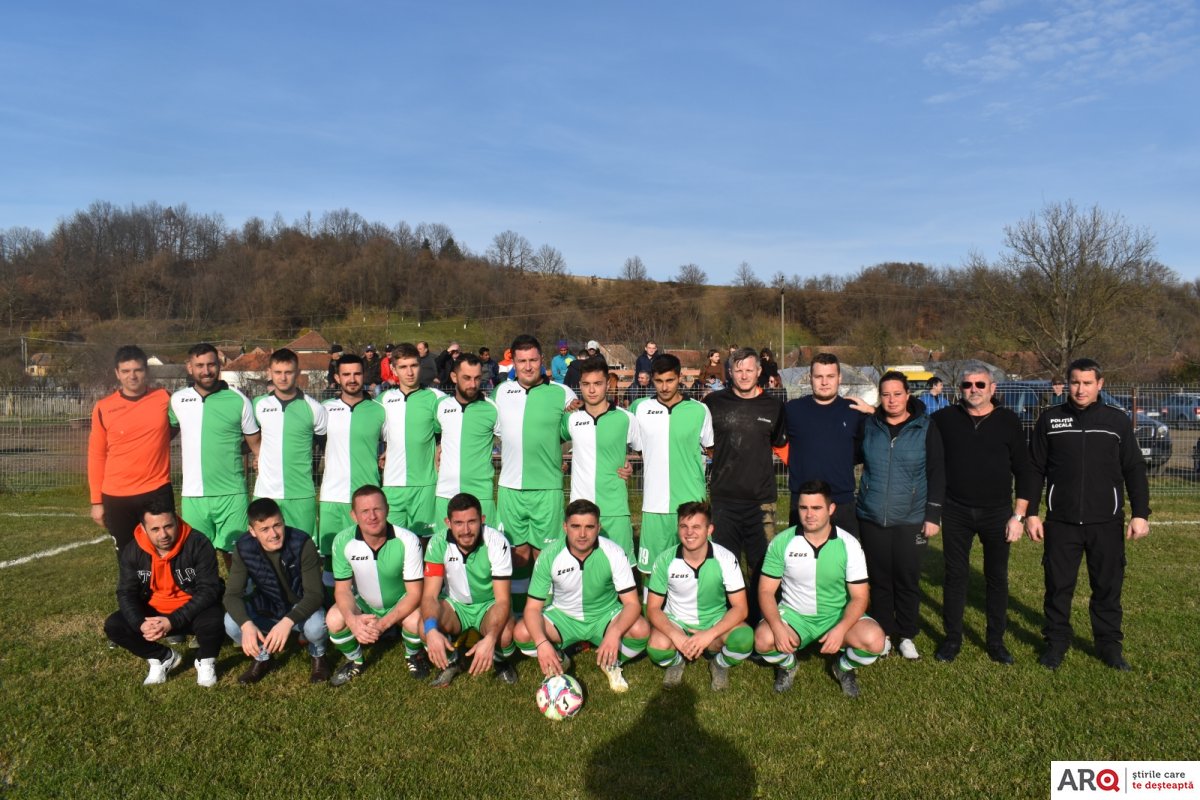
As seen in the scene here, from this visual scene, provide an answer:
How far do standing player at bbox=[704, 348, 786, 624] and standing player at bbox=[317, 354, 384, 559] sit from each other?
2618 millimetres

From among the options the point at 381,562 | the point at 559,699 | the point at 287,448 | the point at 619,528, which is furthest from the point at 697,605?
the point at 287,448

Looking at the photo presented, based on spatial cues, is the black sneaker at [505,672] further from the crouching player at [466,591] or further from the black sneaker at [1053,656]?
the black sneaker at [1053,656]

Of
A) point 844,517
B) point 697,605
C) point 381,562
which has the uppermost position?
point 844,517

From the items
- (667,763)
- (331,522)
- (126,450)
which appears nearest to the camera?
(667,763)

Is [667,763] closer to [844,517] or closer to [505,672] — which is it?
[505,672]

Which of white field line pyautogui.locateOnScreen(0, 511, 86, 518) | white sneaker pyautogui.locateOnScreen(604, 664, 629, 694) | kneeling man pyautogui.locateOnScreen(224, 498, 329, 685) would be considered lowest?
white field line pyautogui.locateOnScreen(0, 511, 86, 518)

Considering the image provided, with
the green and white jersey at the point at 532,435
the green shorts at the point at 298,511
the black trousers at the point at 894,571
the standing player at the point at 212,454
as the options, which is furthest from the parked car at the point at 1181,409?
the standing player at the point at 212,454

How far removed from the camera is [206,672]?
4.90 metres

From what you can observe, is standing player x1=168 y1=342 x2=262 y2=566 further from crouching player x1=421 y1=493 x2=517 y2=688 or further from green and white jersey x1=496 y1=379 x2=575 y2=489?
green and white jersey x1=496 y1=379 x2=575 y2=489

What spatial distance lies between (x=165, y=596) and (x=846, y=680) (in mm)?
4337

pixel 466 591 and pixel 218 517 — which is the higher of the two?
pixel 218 517

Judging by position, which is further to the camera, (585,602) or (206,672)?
(585,602)

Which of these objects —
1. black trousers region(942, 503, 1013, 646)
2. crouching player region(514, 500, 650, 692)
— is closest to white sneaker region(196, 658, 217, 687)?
crouching player region(514, 500, 650, 692)

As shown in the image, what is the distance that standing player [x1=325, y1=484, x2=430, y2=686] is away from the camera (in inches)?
196
